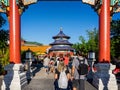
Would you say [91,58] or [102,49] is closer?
[102,49]

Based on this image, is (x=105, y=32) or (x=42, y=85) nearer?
(x=105, y=32)

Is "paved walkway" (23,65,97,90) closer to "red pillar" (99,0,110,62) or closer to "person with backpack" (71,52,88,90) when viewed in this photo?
"red pillar" (99,0,110,62)

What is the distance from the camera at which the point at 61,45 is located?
6197 centimetres

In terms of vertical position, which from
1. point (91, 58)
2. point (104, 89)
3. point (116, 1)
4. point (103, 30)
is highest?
point (116, 1)

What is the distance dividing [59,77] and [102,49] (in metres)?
3.33

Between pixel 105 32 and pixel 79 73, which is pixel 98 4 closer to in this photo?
pixel 105 32

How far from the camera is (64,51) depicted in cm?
5919

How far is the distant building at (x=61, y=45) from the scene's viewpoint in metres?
58.6

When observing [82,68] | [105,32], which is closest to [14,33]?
[105,32]

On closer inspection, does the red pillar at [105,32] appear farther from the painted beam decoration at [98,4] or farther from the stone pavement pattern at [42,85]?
the stone pavement pattern at [42,85]

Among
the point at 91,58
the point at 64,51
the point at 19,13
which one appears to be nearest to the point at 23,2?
the point at 19,13

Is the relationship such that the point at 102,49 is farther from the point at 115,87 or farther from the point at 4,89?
the point at 4,89

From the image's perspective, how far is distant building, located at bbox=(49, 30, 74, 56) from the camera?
192ft

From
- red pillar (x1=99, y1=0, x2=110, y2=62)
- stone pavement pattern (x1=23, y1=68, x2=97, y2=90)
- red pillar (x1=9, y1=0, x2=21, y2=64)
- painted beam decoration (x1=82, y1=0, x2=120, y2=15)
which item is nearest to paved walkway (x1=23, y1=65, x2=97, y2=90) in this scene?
stone pavement pattern (x1=23, y1=68, x2=97, y2=90)
